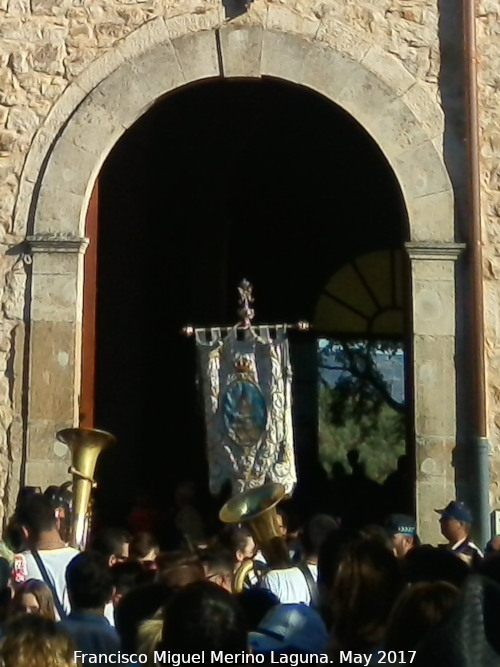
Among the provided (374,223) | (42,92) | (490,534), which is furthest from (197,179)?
(490,534)

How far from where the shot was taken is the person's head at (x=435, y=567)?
15.2ft

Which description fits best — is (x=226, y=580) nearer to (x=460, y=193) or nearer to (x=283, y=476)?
(x=283, y=476)

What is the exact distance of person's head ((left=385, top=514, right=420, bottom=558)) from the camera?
25.3ft

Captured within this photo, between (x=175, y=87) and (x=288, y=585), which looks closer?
(x=288, y=585)

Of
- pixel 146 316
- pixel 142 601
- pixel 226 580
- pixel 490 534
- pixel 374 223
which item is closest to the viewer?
pixel 142 601

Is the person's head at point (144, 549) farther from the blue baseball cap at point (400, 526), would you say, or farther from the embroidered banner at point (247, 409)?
the embroidered banner at point (247, 409)

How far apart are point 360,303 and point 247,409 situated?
7.77 meters

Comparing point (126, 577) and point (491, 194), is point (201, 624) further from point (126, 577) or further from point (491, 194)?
point (491, 194)

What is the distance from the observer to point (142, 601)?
4887 mm

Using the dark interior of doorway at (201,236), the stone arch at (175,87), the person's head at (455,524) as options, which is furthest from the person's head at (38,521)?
the dark interior of doorway at (201,236)

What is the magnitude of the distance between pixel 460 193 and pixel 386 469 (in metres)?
8.83

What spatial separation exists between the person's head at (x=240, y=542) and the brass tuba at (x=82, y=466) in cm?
145

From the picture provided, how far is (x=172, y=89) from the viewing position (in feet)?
34.8

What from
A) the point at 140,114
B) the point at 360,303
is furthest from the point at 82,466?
the point at 360,303
